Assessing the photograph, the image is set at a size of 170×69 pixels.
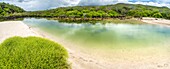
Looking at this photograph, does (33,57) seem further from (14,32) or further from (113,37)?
(113,37)

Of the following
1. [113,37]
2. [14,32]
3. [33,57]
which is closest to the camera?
[33,57]

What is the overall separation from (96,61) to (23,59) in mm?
11044

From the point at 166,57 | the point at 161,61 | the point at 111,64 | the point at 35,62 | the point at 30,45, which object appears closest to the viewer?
the point at 35,62

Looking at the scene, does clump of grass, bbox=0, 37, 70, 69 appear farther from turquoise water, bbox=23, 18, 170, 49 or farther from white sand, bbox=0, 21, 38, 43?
white sand, bbox=0, 21, 38, 43

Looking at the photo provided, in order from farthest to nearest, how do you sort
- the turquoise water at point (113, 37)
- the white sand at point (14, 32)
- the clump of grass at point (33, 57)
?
the white sand at point (14, 32), the turquoise water at point (113, 37), the clump of grass at point (33, 57)

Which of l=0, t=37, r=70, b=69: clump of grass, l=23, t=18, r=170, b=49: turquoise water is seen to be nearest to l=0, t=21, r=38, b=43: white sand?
l=23, t=18, r=170, b=49: turquoise water

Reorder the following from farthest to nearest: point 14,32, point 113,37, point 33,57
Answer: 1. point 113,37
2. point 14,32
3. point 33,57

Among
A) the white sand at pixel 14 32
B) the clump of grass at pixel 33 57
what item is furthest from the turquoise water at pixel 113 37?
the clump of grass at pixel 33 57

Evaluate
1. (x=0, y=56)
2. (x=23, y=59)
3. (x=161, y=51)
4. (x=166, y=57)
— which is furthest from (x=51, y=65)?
(x=161, y=51)

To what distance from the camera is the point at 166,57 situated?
83.0ft

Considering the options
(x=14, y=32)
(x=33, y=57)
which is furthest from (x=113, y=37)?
(x=33, y=57)

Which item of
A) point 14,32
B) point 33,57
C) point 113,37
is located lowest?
point 113,37

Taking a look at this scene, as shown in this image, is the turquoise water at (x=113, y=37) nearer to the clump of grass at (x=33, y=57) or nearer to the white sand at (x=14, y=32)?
the white sand at (x=14, y=32)

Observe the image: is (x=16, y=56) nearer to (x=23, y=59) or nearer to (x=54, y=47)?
(x=23, y=59)
